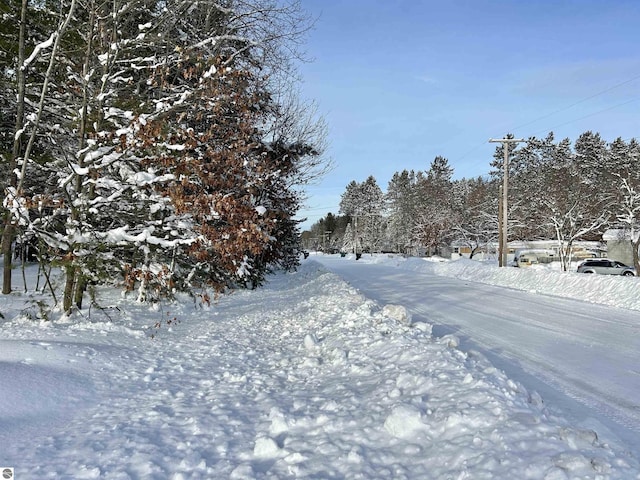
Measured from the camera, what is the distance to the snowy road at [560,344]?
15.9 feet

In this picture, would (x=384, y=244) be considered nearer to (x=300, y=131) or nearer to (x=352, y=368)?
(x=300, y=131)

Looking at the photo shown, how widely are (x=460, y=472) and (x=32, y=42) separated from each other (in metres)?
11.3

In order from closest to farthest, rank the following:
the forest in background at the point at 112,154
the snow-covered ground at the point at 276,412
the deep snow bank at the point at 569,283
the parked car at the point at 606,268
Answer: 1. the snow-covered ground at the point at 276,412
2. the forest in background at the point at 112,154
3. the deep snow bank at the point at 569,283
4. the parked car at the point at 606,268

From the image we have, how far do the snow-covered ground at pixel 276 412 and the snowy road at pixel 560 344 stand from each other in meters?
0.82

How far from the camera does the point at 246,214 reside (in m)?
8.02

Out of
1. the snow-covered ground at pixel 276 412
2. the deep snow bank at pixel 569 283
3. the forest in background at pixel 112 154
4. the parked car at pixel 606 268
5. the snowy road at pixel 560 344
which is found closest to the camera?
the snow-covered ground at pixel 276 412

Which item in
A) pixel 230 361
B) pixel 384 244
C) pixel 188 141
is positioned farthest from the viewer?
pixel 384 244

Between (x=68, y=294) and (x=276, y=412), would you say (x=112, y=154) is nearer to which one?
(x=68, y=294)

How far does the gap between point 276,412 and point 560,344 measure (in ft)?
20.0

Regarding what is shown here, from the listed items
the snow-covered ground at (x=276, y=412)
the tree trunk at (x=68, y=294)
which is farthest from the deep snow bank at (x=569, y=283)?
the tree trunk at (x=68, y=294)

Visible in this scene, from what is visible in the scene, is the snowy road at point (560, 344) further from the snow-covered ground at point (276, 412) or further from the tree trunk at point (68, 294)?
the tree trunk at point (68, 294)

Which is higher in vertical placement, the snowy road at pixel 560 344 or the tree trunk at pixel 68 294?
the tree trunk at pixel 68 294

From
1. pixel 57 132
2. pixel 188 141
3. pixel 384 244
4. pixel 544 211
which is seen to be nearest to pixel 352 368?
pixel 188 141

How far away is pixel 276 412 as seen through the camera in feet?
13.1
